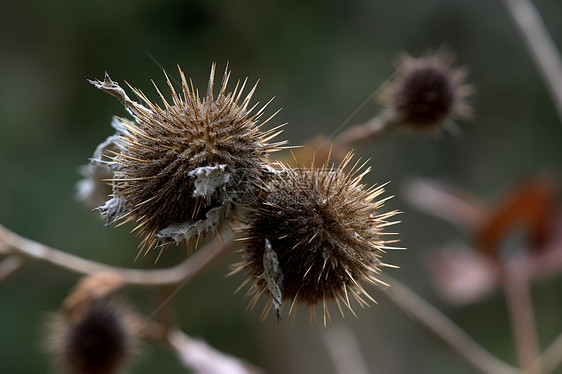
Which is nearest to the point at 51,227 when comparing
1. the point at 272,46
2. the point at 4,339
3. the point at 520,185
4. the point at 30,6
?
the point at 4,339

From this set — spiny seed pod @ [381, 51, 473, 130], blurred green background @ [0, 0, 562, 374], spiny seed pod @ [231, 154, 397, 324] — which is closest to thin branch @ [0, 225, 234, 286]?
spiny seed pod @ [231, 154, 397, 324]

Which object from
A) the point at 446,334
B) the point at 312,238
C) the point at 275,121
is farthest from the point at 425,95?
the point at 275,121

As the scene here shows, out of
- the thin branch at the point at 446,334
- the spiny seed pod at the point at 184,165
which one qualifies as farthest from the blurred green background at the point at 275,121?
the spiny seed pod at the point at 184,165

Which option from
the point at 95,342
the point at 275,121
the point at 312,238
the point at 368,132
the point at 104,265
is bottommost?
the point at 95,342

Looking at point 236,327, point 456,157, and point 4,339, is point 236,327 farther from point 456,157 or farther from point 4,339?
point 456,157

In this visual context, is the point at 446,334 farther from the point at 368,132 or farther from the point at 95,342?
the point at 95,342
